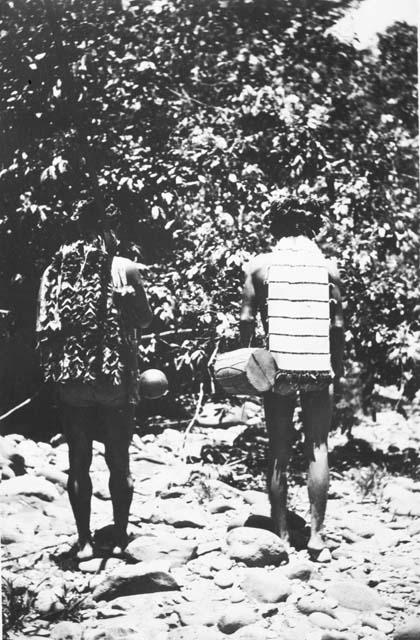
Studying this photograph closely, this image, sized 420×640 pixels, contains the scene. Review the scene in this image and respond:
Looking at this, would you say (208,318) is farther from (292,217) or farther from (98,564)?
(98,564)

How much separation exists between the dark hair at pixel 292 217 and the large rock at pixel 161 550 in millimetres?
1330

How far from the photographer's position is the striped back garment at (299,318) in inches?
107

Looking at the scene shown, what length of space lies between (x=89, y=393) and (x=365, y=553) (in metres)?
1.27

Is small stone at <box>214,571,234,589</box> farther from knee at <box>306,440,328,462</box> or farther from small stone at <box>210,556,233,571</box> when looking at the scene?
knee at <box>306,440,328,462</box>

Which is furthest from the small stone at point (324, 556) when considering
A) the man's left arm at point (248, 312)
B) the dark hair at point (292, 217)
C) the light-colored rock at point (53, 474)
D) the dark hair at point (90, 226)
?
the dark hair at point (90, 226)

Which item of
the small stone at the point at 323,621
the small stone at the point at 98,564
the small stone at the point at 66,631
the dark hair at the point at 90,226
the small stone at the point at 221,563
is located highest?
the dark hair at the point at 90,226

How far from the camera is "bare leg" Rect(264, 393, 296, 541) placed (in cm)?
277

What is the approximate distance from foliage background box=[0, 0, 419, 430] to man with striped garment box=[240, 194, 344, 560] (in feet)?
2.13

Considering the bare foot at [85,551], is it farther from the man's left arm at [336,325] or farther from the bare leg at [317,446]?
the man's left arm at [336,325]

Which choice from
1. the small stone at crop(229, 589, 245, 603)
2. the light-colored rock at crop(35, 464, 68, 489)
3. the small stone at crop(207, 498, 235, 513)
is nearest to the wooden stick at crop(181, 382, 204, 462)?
the small stone at crop(207, 498, 235, 513)

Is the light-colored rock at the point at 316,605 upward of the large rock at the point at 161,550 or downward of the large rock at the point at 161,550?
downward

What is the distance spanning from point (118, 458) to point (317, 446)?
2.71 feet

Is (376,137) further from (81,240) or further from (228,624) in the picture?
(228,624)

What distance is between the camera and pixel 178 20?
3146 mm
